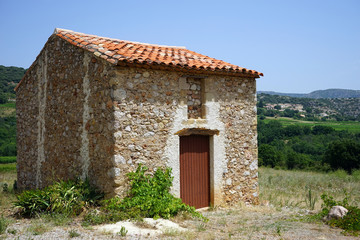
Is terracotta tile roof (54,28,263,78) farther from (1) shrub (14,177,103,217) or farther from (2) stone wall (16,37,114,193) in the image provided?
(1) shrub (14,177,103,217)

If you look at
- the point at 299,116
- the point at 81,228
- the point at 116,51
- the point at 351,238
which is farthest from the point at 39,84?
the point at 299,116

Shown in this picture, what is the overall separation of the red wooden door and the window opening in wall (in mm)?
588

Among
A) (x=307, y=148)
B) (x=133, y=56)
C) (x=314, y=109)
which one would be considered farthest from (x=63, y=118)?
(x=314, y=109)

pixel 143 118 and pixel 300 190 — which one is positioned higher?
pixel 143 118

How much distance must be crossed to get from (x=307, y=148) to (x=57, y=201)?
Result: 1065 inches

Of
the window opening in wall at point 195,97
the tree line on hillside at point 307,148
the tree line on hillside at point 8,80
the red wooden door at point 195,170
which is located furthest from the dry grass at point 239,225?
the tree line on hillside at point 8,80

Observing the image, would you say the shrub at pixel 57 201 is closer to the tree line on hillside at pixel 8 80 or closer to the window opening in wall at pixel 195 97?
the window opening in wall at pixel 195 97

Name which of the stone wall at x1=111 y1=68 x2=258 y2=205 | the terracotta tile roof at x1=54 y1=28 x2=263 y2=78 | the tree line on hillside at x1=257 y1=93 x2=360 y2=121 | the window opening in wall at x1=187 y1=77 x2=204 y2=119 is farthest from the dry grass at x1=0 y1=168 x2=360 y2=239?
the tree line on hillside at x1=257 y1=93 x2=360 y2=121

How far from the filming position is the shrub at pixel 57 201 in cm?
696

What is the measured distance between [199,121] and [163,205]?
7.67ft

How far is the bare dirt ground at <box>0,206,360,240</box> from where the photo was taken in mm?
5703

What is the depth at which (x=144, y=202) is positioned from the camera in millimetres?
7078

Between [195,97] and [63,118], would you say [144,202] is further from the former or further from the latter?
[63,118]

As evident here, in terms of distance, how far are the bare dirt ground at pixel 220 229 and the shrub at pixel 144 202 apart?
0.98 feet
